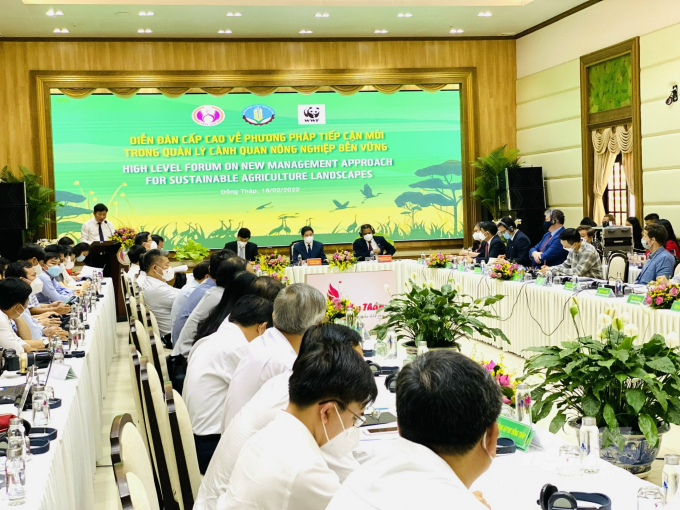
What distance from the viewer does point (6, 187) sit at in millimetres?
11352

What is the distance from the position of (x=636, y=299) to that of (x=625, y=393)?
3.51 m

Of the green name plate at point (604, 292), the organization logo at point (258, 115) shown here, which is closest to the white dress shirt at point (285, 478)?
the green name plate at point (604, 292)

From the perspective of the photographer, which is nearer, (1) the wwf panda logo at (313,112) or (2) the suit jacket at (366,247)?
(2) the suit jacket at (366,247)

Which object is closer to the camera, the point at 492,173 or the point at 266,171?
the point at 492,173

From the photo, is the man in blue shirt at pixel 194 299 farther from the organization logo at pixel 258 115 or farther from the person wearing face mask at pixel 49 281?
the organization logo at pixel 258 115

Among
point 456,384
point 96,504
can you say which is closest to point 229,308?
point 96,504

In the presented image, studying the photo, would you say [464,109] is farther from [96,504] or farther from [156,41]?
[96,504]

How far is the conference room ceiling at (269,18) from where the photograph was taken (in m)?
10.9

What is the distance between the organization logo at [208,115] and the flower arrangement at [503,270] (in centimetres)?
689

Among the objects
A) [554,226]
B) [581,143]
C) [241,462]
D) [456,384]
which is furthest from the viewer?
[581,143]

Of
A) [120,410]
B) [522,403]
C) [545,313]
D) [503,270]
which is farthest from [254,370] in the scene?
[503,270]

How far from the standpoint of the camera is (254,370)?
2.82 meters

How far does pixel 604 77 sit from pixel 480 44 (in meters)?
2.91

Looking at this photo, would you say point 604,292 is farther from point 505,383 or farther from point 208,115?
point 208,115
